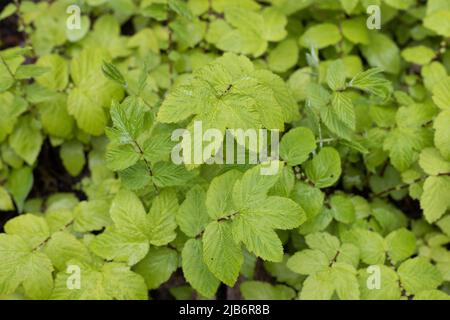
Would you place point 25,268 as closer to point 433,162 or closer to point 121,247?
point 121,247

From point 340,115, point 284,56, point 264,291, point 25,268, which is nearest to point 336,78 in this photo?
point 340,115

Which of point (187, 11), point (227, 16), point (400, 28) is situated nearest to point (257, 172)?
point (187, 11)

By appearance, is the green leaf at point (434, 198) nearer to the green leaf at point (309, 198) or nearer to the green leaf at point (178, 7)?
the green leaf at point (309, 198)

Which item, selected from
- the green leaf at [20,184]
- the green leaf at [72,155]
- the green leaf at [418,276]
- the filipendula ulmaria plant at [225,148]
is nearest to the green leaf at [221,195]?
the filipendula ulmaria plant at [225,148]

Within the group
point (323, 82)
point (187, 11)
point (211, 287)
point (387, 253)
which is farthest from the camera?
point (323, 82)

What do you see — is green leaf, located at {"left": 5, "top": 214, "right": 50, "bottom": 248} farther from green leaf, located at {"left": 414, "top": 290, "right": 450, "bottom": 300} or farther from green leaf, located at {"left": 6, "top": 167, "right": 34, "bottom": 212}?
green leaf, located at {"left": 414, "top": 290, "right": 450, "bottom": 300}
